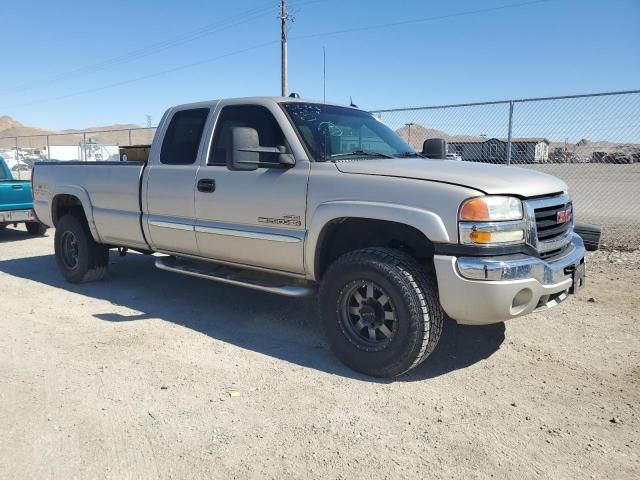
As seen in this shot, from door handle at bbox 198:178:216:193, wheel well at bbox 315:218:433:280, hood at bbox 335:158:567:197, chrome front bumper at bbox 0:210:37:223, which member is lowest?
chrome front bumper at bbox 0:210:37:223

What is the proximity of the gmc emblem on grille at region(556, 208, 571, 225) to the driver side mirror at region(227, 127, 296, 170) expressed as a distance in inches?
79.2

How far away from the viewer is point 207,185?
15.3 ft

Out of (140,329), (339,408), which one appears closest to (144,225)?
(140,329)

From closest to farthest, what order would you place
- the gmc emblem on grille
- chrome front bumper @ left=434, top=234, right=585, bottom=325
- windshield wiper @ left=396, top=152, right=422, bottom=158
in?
chrome front bumper @ left=434, top=234, right=585, bottom=325, the gmc emblem on grille, windshield wiper @ left=396, top=152, right=422, bottom=158

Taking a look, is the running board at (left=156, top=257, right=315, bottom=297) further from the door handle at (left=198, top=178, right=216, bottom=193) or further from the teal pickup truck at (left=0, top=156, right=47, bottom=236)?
the teal pickup truck at (left=0, top=156, right=47, bottom=236)

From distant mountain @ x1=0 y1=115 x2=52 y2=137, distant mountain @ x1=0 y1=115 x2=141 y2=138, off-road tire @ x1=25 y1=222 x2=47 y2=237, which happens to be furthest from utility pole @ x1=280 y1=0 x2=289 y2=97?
distant mountain @ x1=0 y1=115 x2=52 y2=137

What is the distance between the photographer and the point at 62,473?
2.56 m

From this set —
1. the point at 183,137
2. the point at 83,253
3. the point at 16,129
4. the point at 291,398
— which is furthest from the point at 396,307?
the point at 16,129

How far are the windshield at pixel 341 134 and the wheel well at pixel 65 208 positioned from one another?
3445mm

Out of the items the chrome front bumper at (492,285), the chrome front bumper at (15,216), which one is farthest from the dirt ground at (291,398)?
the chrome front bumper at (15,216)

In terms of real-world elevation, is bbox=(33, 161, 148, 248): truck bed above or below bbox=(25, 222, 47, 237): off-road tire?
above

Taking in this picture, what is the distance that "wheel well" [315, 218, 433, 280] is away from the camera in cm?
380

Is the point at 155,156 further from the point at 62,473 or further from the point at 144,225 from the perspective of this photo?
the point at 62,473

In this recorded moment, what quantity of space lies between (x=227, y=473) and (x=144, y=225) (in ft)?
10.9
